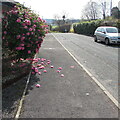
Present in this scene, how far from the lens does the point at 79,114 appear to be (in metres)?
3.16

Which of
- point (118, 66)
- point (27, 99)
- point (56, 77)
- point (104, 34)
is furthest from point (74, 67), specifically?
point (104, 34)

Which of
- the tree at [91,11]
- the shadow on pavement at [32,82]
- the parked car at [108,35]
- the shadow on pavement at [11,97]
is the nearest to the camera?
the shadow on pavement at [11,97]

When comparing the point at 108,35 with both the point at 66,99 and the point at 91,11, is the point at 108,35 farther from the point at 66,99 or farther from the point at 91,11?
the point at 91,11

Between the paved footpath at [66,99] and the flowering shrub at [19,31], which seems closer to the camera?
the paved footpath at [66,99]

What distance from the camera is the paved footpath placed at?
318cm

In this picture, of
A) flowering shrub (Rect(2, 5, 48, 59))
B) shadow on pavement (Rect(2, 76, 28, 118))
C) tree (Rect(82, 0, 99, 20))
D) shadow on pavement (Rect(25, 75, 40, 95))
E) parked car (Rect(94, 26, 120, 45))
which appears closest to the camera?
shadow on pavement (Rect(2, 76, 28, 118))

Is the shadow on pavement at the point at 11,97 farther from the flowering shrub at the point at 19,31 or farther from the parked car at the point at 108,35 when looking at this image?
the parked car at the point at 108,35

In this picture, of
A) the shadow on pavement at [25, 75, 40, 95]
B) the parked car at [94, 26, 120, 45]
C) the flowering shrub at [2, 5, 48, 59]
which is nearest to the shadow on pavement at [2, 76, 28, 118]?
the shadow on pavement at [25, 75, 40, 95]

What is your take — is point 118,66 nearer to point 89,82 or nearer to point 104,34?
point 89,82

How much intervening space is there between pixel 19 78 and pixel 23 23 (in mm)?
1878

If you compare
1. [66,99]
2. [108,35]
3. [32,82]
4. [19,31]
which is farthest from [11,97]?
[108,35]

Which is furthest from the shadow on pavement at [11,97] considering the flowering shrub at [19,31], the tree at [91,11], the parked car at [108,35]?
the tree at [91,11]

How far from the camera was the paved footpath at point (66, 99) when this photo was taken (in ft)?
10.4

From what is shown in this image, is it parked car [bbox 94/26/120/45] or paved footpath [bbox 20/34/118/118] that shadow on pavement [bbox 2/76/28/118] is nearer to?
paved footpath [bbox 20/34/118/118]
